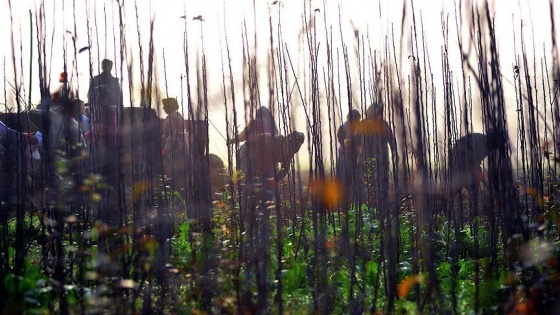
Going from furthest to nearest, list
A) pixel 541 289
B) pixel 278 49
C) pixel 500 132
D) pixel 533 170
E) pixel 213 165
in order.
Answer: pixel 213 165 < pixel 533 170 < pixel 278 49 < pixel 500 132 < pixel 541 289

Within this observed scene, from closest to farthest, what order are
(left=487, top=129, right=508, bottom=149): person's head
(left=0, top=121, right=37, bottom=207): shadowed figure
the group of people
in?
(left=487, top=129, right=508, bottom=149): person's head < the group of people < (left=0, top=121, right=37, bottom=207): shadowed figure

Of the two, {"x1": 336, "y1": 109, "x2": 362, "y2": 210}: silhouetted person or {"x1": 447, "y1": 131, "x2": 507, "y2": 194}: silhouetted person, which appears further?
{"x1": 336, "y1": 109, "x2": 362, "y2": 210}: silhouetted person

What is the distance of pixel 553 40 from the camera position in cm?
240

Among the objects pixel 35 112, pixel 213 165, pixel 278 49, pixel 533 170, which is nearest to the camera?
pixel 278 49

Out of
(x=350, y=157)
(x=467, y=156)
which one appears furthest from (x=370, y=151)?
(x=350, y=157)

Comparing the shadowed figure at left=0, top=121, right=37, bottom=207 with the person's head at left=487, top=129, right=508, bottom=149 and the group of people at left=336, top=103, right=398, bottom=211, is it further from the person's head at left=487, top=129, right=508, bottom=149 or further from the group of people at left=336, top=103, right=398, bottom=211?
the person's head at left=487, top=129, right=508, bottom=149

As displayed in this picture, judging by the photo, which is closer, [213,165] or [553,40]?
[553,40]

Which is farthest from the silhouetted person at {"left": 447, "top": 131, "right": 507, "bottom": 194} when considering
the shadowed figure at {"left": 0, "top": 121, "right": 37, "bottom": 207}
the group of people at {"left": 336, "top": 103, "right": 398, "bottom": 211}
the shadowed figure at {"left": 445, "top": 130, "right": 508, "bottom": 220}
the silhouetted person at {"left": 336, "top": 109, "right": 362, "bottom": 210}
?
the shadowed figure at {"left": 0, "top": 121, "right": 37, "bottom": 207}

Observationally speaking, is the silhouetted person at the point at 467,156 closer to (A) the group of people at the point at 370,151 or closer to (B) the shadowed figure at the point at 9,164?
(A) the group of people at the point at 370,151

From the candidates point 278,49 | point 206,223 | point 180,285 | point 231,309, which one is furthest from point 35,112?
point 231,309

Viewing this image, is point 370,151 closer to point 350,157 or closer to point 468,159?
point 468,159

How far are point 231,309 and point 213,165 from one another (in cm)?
561

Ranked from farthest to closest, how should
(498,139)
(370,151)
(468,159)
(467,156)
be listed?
(370,151)
(467,156)
(468,159)
(498,139)

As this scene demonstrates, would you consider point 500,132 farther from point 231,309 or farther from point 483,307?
point 231,309
